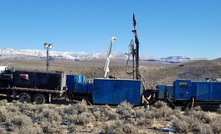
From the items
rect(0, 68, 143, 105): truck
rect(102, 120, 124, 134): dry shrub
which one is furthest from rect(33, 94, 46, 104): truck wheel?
rect(102, 120, 124, 134): dry shrub

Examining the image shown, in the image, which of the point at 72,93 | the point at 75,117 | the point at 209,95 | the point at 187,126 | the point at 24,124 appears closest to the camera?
the point at 24,124

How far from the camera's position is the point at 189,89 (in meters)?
29.9

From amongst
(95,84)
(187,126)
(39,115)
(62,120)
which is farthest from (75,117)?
(95,84)

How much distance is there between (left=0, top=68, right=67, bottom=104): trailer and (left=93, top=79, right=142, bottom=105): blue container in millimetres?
3144

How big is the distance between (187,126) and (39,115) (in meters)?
7.91

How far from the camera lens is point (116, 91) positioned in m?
30.5

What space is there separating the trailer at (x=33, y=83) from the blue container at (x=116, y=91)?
3.14 metres

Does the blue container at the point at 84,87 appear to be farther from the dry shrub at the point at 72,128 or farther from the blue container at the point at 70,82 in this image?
the dry shrub at the point at 72,128

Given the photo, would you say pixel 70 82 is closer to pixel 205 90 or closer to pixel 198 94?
pixel 198 94

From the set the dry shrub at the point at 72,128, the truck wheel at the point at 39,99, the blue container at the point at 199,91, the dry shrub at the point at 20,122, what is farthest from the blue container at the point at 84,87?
the dry shrub at the point at 20,122

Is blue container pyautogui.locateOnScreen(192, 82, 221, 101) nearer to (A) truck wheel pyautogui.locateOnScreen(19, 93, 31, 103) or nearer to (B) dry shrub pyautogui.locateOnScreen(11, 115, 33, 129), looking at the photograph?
(A) truck wheel pyautogui.locateOnScreen(19, 93, 31, 103)

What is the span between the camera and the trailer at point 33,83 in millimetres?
30719

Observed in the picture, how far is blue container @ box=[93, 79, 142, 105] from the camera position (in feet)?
99.1

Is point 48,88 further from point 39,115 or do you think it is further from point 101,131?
point 101,131
